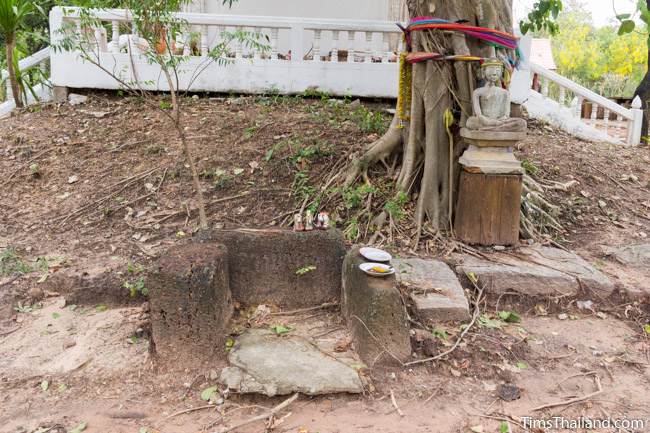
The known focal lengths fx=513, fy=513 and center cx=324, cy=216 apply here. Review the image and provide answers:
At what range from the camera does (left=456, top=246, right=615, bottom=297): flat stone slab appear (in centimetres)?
385

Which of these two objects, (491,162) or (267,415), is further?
(491,162)

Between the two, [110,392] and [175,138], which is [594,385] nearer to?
[110,392]

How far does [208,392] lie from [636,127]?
8179 mm

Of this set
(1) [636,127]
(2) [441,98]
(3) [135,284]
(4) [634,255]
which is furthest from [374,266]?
(1) [636,127]

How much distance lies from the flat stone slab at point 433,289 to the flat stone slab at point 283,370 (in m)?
0.80

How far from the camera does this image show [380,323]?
3.05 meters

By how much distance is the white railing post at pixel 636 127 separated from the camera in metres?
8.23

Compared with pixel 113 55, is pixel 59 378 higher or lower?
lower

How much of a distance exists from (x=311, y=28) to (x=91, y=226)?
4471mm

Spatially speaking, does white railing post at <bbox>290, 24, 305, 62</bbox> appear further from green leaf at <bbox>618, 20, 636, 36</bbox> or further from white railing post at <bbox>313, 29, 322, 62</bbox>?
green leaf at <bbox>618, 20, 636, 36</bbox>

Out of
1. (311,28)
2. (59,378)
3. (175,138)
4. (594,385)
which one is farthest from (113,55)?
(594,385)

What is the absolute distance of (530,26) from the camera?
5.49 meters

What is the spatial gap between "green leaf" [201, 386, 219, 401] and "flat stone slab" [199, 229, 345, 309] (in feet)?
2.75

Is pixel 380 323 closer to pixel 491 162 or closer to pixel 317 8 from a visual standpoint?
pixel 491 162
